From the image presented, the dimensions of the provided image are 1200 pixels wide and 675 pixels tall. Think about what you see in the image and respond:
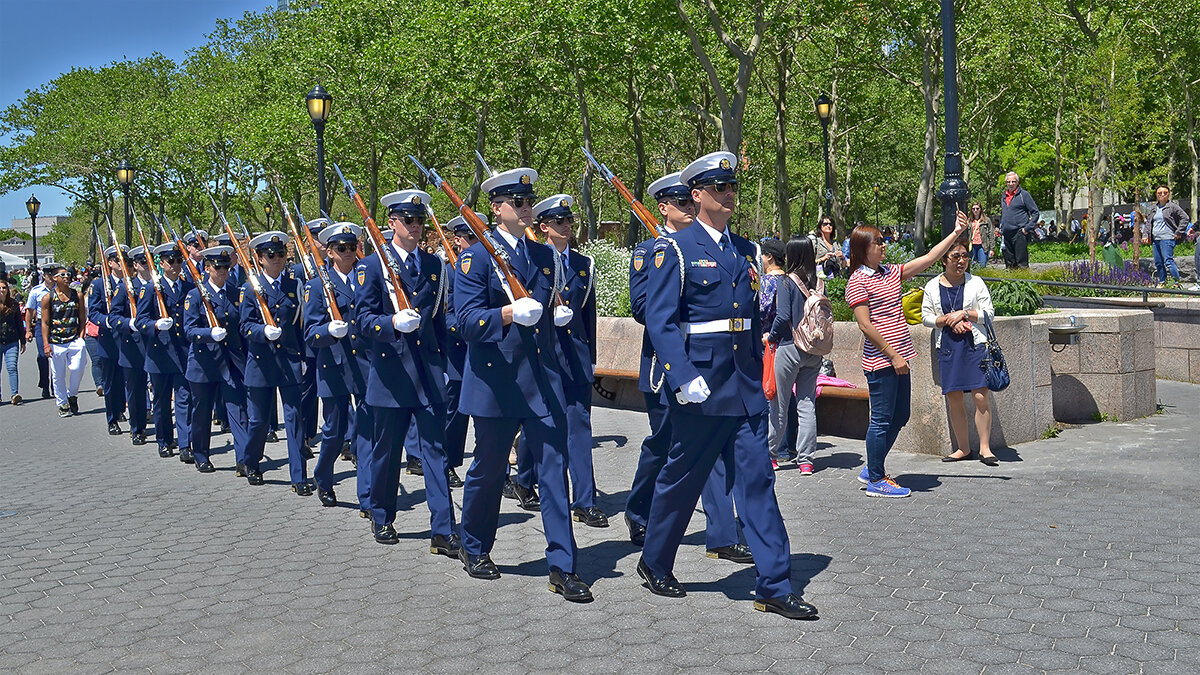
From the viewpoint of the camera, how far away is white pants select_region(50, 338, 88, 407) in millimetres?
16734

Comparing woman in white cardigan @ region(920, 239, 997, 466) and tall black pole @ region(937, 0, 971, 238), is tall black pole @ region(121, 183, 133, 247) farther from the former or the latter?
woman in white cardigan @ region(920, 239, 997, 466)

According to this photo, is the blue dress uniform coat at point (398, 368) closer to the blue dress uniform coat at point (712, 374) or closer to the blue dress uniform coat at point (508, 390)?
the blue dress uniform coat at point (508, 390)

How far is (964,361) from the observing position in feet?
31.3

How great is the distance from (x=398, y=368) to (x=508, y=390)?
1463mm

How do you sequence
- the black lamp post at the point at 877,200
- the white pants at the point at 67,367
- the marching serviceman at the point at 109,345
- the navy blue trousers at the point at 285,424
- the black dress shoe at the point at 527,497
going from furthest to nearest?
the black lamp post at the point at 877,200
the white pants at the point at 67,367
the marching serviceman at the point at 109,345
the navy blue trousers at the point at 285,424
the black dress shoe at the point at 527,497

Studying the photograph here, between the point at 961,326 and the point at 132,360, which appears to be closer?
the point at 961,326

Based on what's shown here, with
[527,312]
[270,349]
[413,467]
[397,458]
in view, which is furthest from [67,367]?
[527,312]

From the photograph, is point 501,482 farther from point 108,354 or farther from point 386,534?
point 108,354

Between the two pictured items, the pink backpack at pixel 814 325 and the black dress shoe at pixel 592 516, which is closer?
the black dress shoe at pixel 592 516

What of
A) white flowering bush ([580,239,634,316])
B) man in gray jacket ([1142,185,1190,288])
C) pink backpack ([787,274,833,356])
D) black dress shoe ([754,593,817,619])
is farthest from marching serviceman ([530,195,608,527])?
man in gray jacket ([1142,185,1190,288])

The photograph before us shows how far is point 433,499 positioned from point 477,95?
3142 centimetres

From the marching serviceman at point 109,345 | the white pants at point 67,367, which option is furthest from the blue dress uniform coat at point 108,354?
the white pants at point 67,367

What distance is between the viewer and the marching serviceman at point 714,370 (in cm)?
598

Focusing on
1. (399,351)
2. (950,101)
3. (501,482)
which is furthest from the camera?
(950,101)
